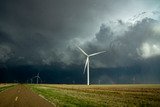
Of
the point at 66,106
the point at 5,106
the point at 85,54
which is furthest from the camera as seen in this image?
the point at 85,54

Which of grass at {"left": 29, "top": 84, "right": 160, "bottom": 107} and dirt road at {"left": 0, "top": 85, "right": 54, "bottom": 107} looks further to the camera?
grass at {"left": 29, "top": 84, "right": 160, "bottom": 107}

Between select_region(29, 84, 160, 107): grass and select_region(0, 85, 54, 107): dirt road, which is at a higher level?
select_region(0, 85, 54, 107): dirt road

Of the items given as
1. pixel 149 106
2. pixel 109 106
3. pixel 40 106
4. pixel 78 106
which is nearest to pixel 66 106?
pixel 78 106

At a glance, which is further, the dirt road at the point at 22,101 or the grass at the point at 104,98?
the grass at the point at 104,98

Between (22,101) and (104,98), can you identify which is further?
(104,98)

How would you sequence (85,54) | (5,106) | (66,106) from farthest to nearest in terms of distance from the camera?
(85,54), (66,106), (5,106)

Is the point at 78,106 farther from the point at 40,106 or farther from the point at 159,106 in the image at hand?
the point at 159,106

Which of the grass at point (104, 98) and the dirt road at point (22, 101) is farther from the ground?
the dirt road at point (22, 101)

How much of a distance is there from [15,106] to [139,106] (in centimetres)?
1260

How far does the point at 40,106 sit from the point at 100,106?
6118 mm

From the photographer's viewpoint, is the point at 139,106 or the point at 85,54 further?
the point at 85,54

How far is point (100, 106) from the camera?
904 inches

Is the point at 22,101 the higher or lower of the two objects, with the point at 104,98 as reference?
higher

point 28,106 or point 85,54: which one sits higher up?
point 85,54
